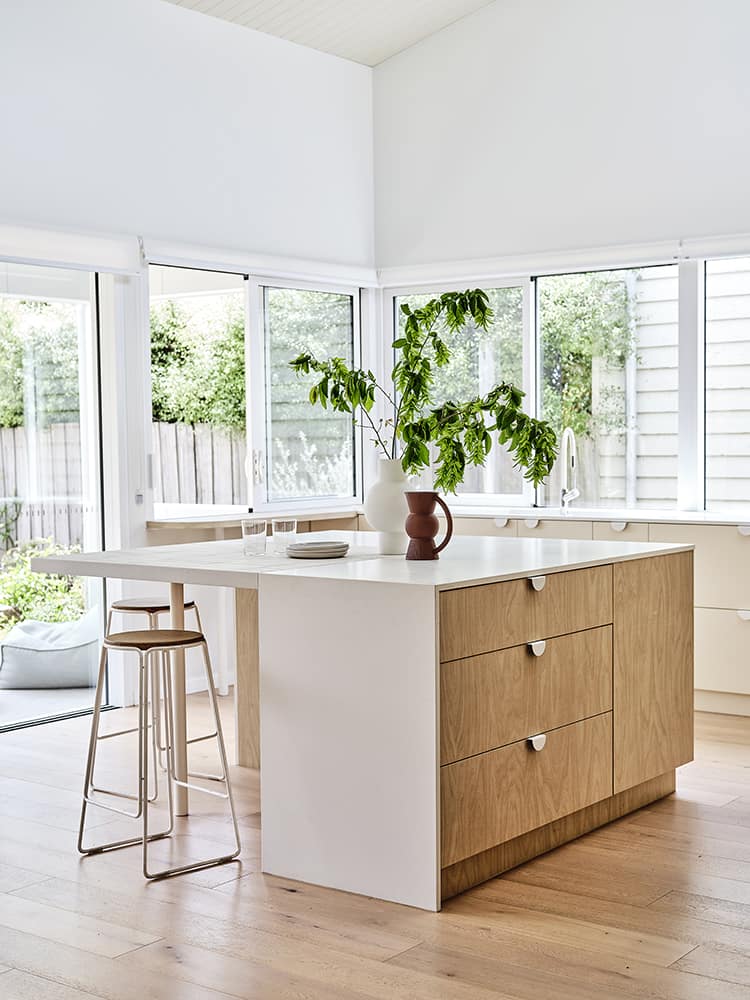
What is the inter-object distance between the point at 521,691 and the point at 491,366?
10.8 ft

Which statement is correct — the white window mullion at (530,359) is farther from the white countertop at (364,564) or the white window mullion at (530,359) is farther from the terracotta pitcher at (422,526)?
the terracotta pitcher at (422,526)

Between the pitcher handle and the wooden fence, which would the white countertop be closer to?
the pitcher handle

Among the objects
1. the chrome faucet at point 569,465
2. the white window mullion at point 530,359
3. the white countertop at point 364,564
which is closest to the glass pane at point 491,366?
the white window mullion at point 530,359

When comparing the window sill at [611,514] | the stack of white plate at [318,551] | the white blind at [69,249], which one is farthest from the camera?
the window sill at [611,514]

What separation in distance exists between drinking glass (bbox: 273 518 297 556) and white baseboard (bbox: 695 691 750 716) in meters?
2.22

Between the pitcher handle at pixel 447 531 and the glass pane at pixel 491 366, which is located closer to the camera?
the pitcher handle at pixel 447 531

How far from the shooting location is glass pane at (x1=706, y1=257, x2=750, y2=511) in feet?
17.9

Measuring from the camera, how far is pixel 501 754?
310cm

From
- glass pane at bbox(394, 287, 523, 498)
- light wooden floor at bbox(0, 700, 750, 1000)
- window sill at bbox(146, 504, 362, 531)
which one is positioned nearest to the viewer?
light wooden floor at bbox(0, 700, 750, 1000)

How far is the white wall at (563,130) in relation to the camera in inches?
213

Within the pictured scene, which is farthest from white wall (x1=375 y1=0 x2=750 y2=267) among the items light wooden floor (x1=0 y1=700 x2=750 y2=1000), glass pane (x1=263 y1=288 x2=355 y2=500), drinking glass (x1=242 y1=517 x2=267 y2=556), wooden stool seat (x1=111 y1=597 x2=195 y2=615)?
light wooden floor (x1=0 y1=700 x2=750 y2=1000)

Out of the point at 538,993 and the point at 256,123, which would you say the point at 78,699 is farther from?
→ the point at 538,993

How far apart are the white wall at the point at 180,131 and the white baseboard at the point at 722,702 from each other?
9.14 ft

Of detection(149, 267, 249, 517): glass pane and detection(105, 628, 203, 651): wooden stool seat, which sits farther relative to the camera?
detection(149, 267, 249, 517): glass pane
